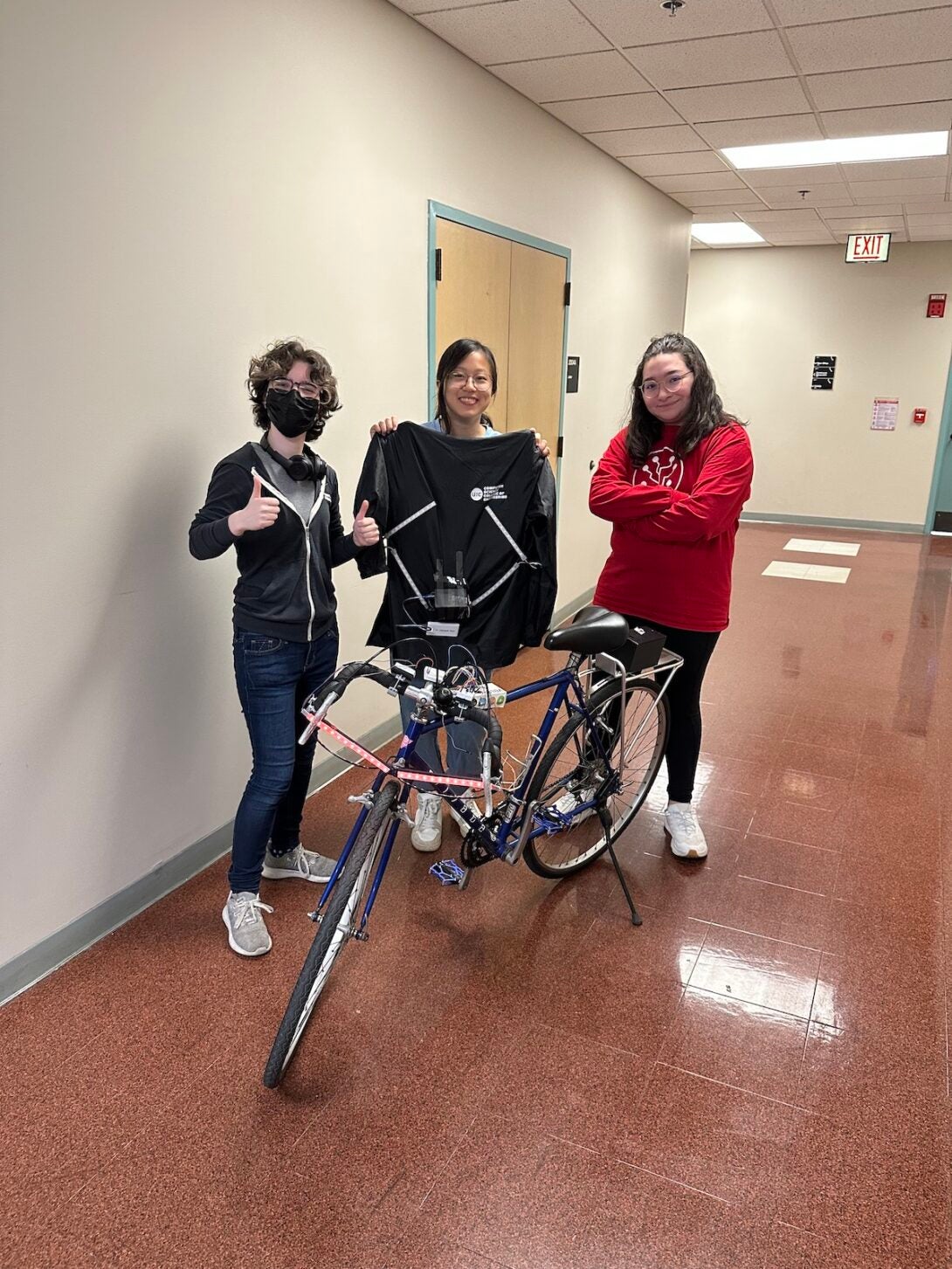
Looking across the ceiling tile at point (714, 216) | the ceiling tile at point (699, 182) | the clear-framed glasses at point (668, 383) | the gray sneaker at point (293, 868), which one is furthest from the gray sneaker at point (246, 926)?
the ceiling tile at point (714, 216)

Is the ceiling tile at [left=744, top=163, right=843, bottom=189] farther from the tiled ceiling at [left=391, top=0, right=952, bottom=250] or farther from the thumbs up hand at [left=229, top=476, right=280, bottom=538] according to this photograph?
the thumbs up hand at [left=229, top=476, right=280, bottom=538]

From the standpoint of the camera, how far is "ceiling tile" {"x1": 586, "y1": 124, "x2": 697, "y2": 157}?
474 centimetres

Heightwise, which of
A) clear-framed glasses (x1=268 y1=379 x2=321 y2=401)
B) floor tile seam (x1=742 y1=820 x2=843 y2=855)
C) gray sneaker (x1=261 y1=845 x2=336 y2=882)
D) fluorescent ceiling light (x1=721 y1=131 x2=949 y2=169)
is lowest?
floor tile seam (x1=742 y1=820 x2=843 y2=855)

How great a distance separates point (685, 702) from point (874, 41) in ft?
8.85

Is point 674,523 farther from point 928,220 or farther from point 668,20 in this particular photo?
point 928,220

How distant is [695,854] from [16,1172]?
6.58 feet

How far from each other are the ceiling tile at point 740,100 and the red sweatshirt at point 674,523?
7.89 ft

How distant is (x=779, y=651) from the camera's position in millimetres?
5121

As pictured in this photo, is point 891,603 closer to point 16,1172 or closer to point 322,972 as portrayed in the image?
point 322,972

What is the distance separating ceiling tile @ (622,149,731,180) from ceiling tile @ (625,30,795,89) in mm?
1336

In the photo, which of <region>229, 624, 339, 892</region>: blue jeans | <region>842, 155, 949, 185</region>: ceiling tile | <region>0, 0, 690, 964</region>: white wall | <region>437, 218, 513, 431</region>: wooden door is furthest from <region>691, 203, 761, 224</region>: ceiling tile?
<region>229, 624, 339, 892</region>: blue jeans

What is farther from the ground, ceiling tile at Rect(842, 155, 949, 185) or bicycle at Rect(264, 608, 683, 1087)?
ceiling tile at Rect(842, 155, 949, 185)

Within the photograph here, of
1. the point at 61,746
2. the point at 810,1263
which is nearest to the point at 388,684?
the point at 61,746

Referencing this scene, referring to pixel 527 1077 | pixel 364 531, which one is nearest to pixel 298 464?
pixel 364 531
